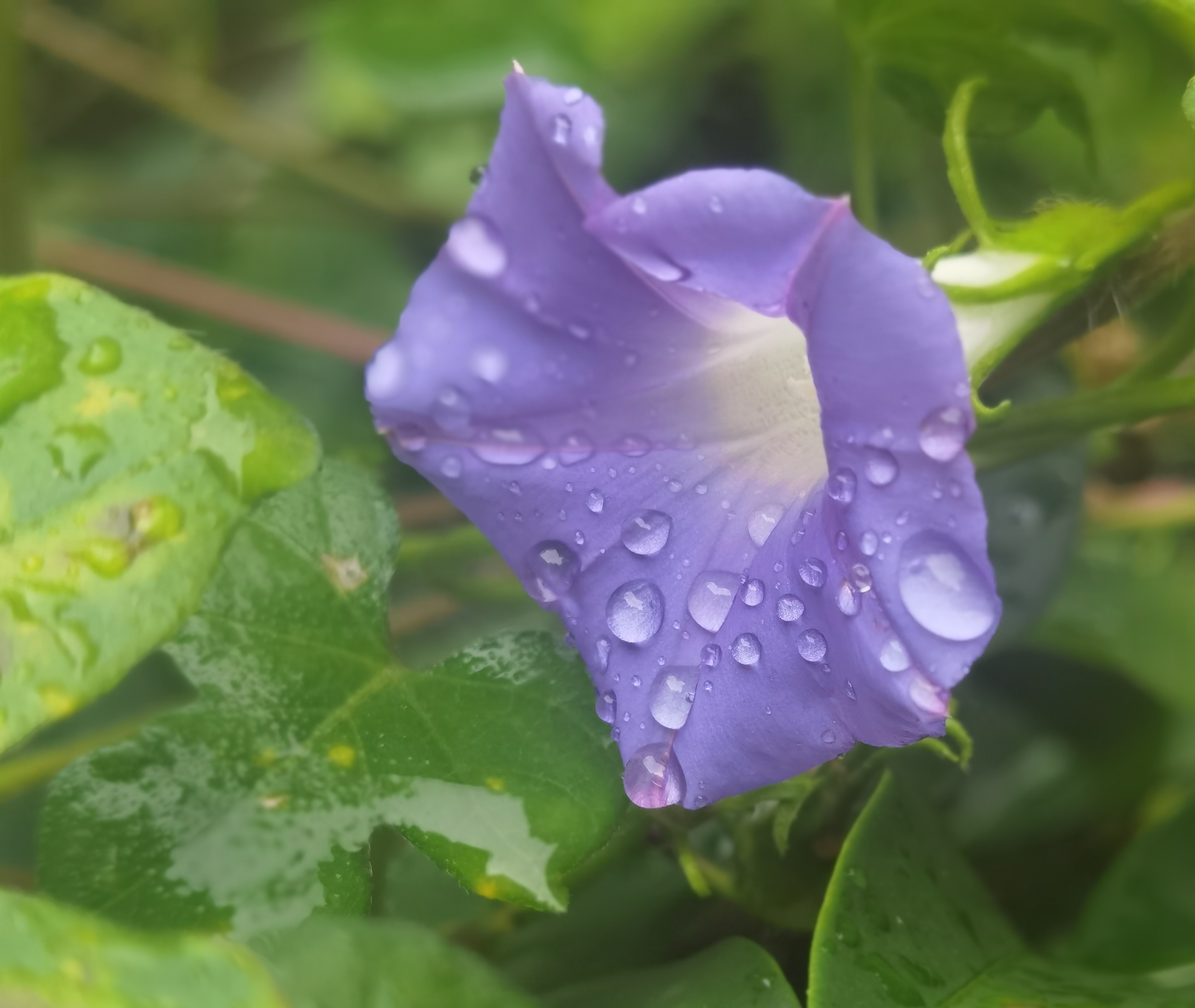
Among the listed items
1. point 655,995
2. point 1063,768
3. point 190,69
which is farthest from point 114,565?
point 190,69

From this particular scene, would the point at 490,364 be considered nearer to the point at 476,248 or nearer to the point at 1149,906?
the point at 476,248

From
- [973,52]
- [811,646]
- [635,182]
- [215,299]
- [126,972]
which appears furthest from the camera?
[635,182]

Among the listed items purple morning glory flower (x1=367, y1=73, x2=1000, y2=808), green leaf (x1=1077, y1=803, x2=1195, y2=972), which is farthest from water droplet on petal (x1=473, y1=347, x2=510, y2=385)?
green leaf (x1=1077, y1=803, x2=1195, y2=972)

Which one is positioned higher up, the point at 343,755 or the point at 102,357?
the point at 102,357

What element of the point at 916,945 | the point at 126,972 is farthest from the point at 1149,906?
the point at 126,972

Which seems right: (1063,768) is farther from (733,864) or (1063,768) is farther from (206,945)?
(206,945)

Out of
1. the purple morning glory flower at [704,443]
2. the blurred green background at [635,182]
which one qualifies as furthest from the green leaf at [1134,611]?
the purple morning glory flower at [704,443]
